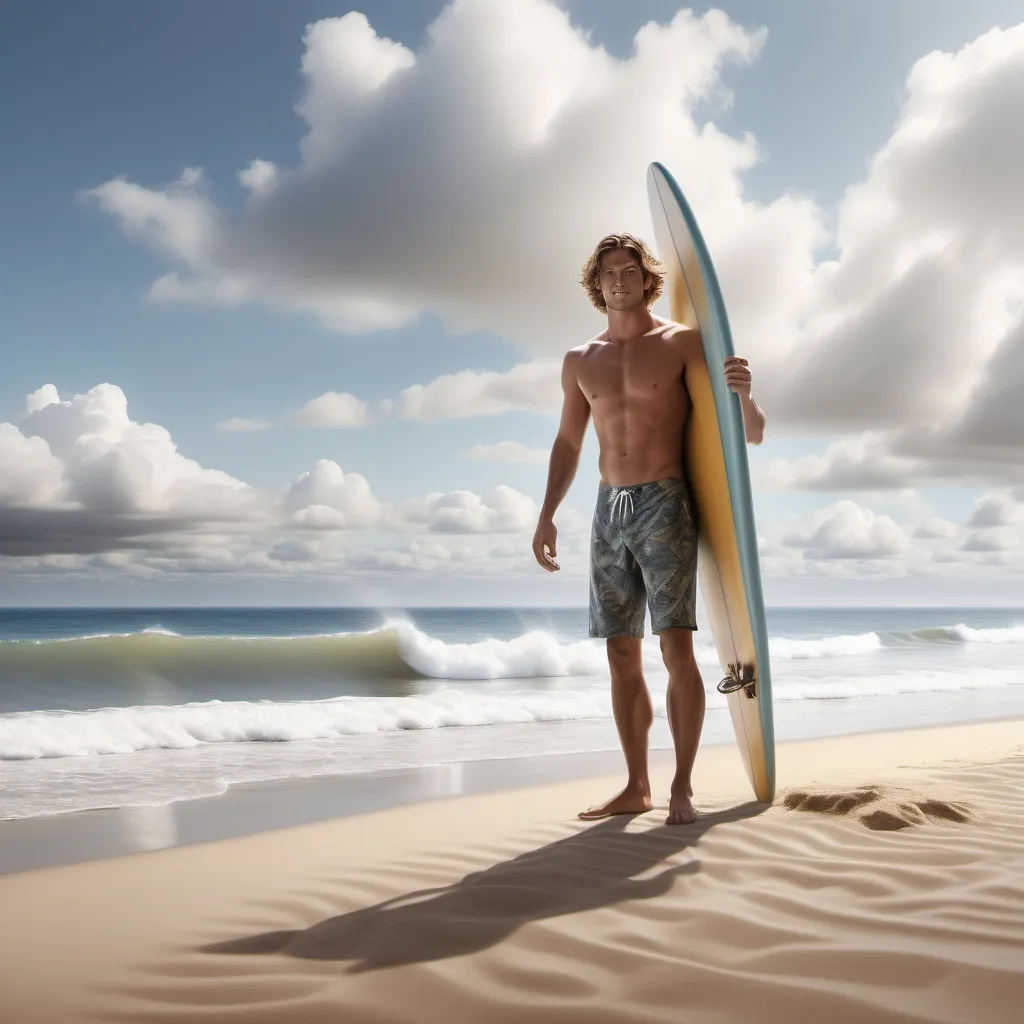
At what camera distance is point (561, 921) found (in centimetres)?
178

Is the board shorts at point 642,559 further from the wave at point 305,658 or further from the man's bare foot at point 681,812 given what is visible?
the wave at point 305,658

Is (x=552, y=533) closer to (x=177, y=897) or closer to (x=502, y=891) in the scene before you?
(x=502, y=891)

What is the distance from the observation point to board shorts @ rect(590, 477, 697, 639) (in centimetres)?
279

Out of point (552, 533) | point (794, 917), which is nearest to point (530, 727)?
point (552, 533)

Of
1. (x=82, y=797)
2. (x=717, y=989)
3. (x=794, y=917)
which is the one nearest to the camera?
(x=717, y=989)

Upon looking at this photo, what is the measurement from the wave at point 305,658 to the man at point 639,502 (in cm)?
1021

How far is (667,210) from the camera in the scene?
126 inches

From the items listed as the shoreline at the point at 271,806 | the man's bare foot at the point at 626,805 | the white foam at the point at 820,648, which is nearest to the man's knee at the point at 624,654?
the man's bare foot at the point at 626,805

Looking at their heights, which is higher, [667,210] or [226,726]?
[667,210]

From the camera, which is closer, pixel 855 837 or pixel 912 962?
pixel 912 962

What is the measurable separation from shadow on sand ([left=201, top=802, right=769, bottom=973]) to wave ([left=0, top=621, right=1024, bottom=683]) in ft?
35.3

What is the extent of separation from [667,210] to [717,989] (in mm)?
2589

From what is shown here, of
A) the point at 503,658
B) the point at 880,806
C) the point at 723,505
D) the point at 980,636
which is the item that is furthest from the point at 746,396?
the point at 980,636

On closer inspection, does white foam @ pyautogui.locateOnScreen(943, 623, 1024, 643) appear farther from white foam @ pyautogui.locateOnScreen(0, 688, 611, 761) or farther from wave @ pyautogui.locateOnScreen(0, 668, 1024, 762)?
white foam @ pyautogui.locateOnScreen(0, 688, 611, 761)
